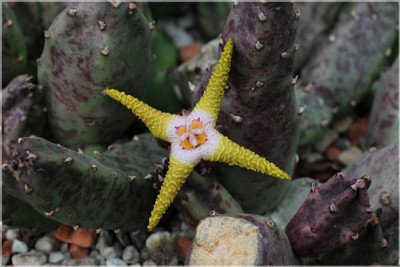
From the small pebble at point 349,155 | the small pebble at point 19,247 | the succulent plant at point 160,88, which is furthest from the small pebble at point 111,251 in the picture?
the small pebble at point 349,155

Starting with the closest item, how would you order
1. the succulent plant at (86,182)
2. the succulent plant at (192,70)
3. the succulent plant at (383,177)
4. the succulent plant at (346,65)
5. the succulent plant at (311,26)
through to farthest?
the succulent plant at (86,182), the succulent plant at (383,177), the succulent plant at (192,70), the succulent plant at (346,65), the succulent plant at (311,26)

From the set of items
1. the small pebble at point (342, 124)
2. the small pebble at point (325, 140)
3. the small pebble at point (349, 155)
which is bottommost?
the small pebble at point (349, 155)

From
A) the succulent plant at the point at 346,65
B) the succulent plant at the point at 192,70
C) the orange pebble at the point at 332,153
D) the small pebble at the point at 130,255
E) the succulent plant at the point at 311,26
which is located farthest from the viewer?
the succulent plant at the point at 311,26

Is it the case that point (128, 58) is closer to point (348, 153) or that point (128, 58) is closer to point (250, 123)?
point (250, 123)

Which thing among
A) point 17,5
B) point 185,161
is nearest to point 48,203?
point 185,161

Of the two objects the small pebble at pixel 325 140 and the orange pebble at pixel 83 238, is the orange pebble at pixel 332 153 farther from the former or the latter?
the orange pebble at pixel 83 238

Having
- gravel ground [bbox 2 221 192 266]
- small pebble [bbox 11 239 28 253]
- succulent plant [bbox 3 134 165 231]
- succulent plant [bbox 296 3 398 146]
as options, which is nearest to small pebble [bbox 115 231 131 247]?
gravel ground [bbox 2 221 192 266]

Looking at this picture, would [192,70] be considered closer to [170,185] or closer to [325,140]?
[325,140]
